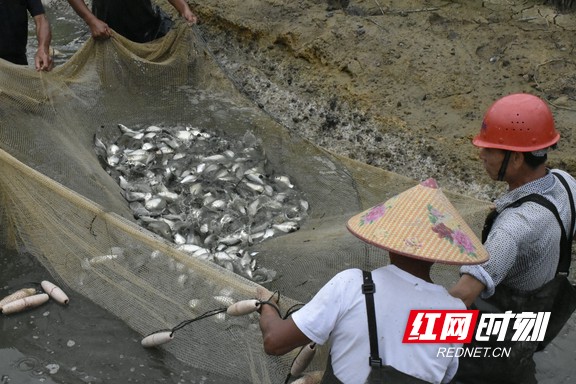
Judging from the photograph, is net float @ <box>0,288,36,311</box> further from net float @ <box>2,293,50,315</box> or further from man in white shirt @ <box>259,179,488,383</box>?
man in white shirt @ <box>259,179,488,383</box>

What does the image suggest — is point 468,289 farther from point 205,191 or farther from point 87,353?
point 205,191

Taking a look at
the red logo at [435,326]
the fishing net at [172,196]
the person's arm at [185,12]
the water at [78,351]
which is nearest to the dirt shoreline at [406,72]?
the fishing net at [172,196]

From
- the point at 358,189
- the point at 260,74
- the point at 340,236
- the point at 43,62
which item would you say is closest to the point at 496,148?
the point at 340,236

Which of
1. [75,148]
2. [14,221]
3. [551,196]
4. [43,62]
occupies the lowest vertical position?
[14,221]

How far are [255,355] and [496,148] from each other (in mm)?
1651

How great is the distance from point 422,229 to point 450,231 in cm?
12

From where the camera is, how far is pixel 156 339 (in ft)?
14.0

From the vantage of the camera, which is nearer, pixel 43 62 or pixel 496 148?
pixel 496 148

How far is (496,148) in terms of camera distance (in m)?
3.25

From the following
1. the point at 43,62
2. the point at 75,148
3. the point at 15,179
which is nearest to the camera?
the point at 15,179

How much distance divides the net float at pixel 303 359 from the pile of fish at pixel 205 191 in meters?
1.27

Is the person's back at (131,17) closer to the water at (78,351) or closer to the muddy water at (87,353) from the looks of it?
the water at (78,351)

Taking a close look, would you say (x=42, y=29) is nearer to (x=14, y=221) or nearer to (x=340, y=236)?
(x=14, y=221)

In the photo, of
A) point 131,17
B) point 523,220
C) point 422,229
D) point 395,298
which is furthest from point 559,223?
point 131,17
